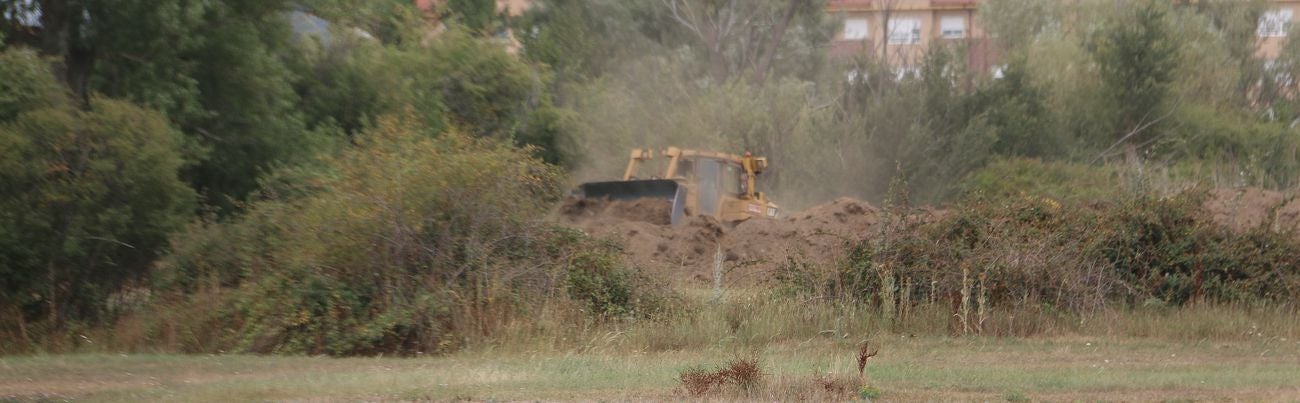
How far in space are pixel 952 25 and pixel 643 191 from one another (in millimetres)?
45396

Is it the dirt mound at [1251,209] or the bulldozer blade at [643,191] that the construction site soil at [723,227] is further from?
the bulldozer blade at [643,191]

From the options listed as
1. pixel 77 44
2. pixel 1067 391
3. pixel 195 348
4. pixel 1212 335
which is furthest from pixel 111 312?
pixel 1212 335

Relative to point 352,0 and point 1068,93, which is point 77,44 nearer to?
point 352,0

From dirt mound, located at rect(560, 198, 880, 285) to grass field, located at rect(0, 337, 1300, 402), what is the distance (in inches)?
336

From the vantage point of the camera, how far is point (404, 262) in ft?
52.8

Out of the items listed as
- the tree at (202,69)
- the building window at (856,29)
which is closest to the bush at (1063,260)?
the tree at (202,69)

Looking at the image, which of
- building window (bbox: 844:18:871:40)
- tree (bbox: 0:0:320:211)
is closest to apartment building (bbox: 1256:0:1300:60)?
building window (bbox: 844:18:871:40)

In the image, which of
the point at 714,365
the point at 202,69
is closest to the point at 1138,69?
the point at 202,69

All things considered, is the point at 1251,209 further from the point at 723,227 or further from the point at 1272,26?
the point at 1272,26

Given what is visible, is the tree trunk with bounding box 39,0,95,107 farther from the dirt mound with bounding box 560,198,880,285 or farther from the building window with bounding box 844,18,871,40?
the building window with bounding box 844,18,871,40

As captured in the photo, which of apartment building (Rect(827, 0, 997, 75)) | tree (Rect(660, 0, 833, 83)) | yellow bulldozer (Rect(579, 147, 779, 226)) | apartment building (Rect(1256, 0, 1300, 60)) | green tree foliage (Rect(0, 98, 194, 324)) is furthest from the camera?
apartment building (Rect(827, 0, 997, 75))

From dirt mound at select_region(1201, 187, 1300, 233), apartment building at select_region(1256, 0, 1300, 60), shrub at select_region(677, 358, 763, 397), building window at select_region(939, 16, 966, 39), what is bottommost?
shrub at select_region(677, 358, 763, 397)

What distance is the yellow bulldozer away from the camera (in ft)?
101

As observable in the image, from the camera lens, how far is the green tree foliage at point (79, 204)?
1688 centimetres
